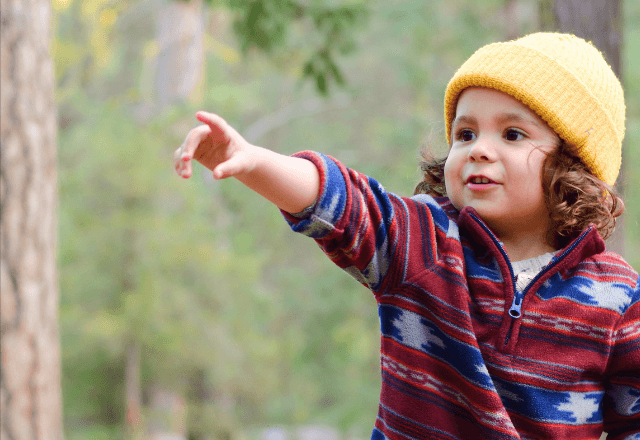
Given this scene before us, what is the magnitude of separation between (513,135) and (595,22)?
161 centimetres

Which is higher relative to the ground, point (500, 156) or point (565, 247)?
point (500, 156)

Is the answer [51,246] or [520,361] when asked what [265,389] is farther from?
[520,361]

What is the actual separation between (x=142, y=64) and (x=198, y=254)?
1024cm

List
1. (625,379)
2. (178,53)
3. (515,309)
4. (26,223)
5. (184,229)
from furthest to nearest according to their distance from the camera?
(178,53) < (184,229) < (26,223) < (625,379) < (515,309)

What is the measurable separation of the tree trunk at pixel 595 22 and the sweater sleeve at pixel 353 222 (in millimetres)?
1737

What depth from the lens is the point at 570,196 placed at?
1.55m

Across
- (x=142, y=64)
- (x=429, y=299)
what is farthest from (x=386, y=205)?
(x=142, y=64)

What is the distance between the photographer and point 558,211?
5.04ft

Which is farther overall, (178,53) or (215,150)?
(178,53)

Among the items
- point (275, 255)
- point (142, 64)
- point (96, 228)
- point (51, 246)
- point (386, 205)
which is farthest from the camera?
point (142, 64)

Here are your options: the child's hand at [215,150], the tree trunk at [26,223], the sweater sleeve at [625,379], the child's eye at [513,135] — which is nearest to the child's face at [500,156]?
the child's eye at [513,135]

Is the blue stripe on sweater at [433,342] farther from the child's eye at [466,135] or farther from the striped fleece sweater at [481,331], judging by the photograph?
the child's eye at [466,135]

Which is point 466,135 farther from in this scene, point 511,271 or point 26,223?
point 26,223

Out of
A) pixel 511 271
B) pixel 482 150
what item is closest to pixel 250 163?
pixel 482 150
